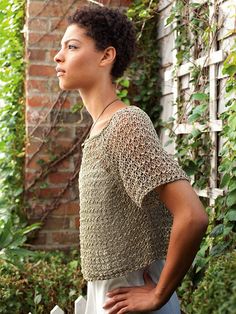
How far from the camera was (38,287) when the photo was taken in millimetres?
3678

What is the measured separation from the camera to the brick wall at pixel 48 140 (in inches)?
165

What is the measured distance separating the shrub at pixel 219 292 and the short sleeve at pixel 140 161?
27 cm

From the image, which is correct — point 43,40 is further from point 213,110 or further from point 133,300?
point 133,300

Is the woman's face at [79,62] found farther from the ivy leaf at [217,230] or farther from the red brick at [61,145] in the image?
the red brick at [61,145]

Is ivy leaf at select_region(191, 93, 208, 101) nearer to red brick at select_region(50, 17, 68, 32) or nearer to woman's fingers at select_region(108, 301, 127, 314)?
red brick at select_region(50, 17, 68, 32)

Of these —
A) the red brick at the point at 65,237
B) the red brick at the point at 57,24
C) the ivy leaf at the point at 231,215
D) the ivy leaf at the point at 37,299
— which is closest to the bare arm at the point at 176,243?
the ivy leaf at the point at 231,215

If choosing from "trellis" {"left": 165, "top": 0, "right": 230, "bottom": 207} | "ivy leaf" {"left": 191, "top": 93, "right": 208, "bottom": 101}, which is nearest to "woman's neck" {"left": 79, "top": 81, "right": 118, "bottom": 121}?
"trellis" {"left": 165, "top": 0, "right": 230, "bottom": 207}

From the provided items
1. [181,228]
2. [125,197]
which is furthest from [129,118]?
[181,228]

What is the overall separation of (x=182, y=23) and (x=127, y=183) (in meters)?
2.16

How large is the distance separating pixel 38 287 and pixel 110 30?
209 centimetres

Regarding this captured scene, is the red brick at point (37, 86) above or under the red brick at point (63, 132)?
above

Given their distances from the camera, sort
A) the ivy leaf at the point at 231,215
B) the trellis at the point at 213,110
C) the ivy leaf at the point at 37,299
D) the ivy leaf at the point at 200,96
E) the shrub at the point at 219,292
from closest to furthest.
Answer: the shrub at the point at 219,292 → the ivy leaf at the point at 231,215 → the trellis at the point at 213,110 → the ivy leaf at the point at 200,96 → the ivy leaf at the point at 37,299

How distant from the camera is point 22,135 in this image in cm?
430

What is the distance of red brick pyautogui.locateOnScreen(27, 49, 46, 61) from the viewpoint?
4191 mm
